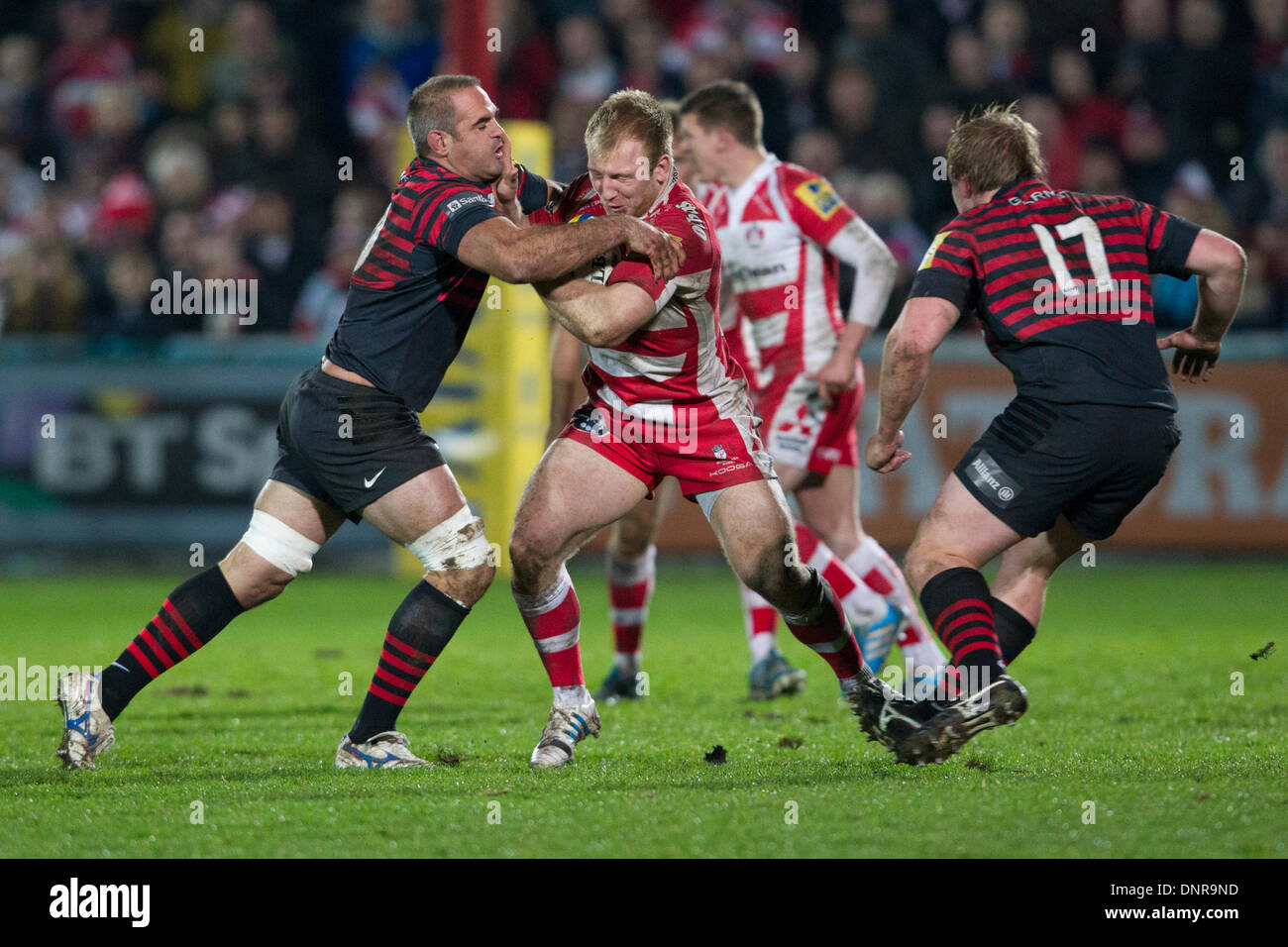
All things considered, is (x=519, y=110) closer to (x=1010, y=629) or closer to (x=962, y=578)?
(x=1010, y=629)

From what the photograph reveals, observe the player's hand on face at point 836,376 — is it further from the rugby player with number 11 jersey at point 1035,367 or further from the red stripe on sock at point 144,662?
the red stripe on sock at point 144,662

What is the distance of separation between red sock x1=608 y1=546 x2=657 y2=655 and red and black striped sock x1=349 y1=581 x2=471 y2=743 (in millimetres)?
1973

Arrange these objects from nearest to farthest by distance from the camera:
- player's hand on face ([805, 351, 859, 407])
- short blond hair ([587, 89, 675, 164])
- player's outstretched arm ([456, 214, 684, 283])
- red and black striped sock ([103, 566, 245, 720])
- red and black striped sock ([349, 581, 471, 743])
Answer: player's outstretched arm ([456, 214, 684, 283]) → short blond hair ([587, 89, 675, 164]) → red and black striped sock ([349, 581, 471, 743]) → red and black striped sock ([103, 566, 245, 720]) → player's hand on face ([805, 351, 859, 407])

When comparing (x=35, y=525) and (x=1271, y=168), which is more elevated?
(x=1271, y=168)

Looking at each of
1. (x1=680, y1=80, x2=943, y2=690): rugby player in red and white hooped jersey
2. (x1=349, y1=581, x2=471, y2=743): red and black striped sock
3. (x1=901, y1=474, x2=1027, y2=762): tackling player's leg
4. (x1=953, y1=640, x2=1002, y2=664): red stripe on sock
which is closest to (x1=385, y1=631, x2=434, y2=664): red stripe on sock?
(x1=349, y1=581, x2=471, y2=743): red and black striped sock

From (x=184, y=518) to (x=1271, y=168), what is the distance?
8830 mm

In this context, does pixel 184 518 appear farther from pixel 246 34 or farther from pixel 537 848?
pixel 537 848

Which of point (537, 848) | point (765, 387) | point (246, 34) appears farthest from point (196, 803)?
point (246, 34)

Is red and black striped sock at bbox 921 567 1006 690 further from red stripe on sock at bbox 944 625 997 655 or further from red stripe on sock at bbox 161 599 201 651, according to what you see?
red stripe on sock at bbox 161 599 201 651

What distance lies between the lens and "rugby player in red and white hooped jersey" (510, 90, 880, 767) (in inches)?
211

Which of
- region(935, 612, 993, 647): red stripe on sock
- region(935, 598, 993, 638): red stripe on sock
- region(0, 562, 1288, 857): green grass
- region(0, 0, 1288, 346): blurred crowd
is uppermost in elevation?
region(0, 0, 1288, 346): blurred crowd

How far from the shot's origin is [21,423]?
41.4 ft

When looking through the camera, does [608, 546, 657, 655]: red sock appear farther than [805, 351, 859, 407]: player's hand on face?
Yes

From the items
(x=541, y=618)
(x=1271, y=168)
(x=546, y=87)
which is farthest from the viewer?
(x=546, y=87)
